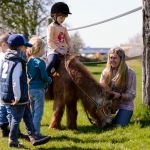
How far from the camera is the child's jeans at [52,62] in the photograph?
290 inches

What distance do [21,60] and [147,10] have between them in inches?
118

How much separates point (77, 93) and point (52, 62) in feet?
2.16

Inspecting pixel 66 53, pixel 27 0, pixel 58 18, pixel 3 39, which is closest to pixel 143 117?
pixel 66 53

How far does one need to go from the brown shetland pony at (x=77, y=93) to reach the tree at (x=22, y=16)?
23621mm

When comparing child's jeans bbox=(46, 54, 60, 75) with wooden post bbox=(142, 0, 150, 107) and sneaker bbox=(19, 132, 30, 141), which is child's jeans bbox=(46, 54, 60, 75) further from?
wooden post bbox=(142, 0, 150, 107)

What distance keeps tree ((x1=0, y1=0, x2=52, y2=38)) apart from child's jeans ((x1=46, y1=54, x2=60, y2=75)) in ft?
77.4

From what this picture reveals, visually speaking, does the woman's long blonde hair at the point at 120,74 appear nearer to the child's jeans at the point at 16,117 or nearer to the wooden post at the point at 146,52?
the wooden post at the point at 146,52

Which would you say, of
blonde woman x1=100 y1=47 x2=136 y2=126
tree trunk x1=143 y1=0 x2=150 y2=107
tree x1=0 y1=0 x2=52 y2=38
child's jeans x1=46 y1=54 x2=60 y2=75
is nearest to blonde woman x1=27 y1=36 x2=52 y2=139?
child's jeans x1=46 y1=54 x2=60 y2=75

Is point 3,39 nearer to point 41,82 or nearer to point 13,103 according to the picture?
point 41,82

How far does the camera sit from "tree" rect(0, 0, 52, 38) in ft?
102

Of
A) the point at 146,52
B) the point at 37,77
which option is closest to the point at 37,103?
the point at 37,77

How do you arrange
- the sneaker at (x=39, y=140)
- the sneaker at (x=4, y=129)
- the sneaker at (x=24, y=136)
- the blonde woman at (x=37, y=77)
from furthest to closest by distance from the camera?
the sneaker at (x=4, y=129) < the sneaker at (x=24, y=136) < the blonde woman at (x=37, y=77) < the sneaker at (x=39, y=140)

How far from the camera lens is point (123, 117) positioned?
7.63 metres

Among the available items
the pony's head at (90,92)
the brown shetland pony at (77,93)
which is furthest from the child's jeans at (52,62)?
the pony's head at (90,92)
